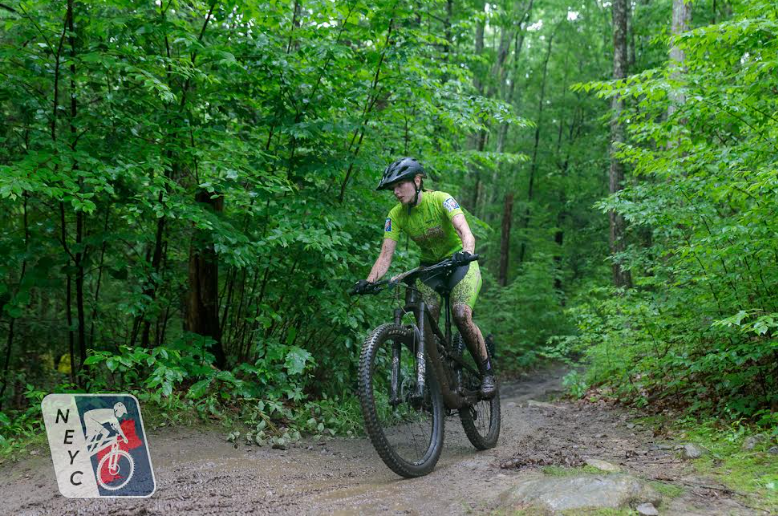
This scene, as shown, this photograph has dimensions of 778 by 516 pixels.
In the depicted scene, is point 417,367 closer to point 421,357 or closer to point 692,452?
point 421,357

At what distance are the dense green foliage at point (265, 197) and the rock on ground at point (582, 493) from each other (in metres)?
1.60

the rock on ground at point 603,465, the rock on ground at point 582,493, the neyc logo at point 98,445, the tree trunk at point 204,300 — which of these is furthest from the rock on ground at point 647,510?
the tree trunk at point 204,300

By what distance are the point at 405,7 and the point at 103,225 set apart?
11.9ft

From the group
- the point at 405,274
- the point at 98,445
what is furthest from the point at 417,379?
the point at 98,445

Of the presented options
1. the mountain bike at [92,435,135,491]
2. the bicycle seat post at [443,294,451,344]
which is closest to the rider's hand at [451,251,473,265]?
the bicycle seat post at [443,294,451,344]

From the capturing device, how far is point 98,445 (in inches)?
160

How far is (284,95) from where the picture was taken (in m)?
5.43

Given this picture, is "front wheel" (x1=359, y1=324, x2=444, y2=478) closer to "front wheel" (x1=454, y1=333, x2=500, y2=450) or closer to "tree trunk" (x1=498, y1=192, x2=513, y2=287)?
"front wheel" (x1=454, y1=333, x2=500, y2=450)

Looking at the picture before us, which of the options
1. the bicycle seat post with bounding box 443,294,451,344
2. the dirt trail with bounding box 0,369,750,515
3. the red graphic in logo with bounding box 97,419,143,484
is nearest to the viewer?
the dirt trail with bounding box 0,369,750,515

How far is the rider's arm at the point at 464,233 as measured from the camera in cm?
405

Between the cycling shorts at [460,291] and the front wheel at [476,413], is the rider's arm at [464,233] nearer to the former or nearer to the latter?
the cycling shorts at [460,291]

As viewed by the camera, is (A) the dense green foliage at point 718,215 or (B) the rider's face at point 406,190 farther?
(A) the dense green foliage at point 718,215

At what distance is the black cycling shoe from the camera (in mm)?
4863

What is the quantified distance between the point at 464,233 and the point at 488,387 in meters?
1.54
